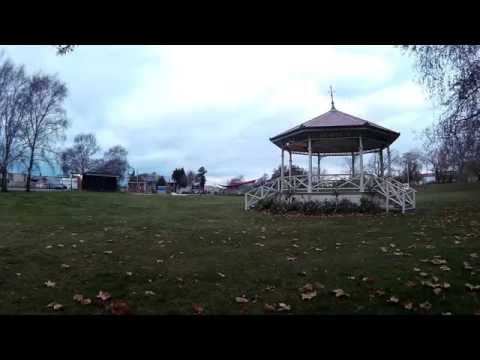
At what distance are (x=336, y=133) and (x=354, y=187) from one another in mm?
2703

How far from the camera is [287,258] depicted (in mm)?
6430

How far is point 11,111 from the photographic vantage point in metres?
27.2

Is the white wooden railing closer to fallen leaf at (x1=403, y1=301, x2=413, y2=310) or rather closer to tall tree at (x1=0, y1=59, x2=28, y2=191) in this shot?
fallen leaf at (x1=403, y1=301, x2=413, y2=310)

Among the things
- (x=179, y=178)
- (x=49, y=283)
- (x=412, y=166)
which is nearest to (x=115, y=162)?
(x=179, y=178)

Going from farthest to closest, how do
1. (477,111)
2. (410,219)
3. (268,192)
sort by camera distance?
(268,192), (410,219), (477,111)

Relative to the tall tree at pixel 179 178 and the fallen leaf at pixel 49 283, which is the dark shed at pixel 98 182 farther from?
the fallen leaf at pixel 49 283

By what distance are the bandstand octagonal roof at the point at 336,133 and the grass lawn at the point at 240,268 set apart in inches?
257

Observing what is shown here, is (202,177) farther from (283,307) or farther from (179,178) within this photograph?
(283,307)
